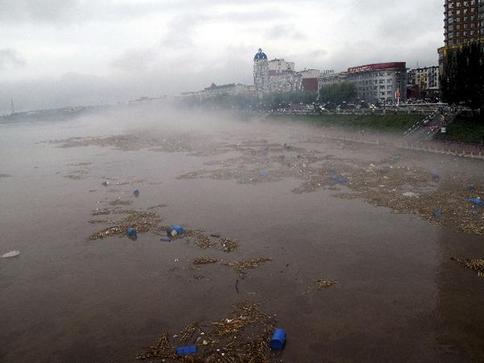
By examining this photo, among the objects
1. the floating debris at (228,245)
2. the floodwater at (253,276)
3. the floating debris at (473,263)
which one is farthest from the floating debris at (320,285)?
the floating debris at (473,263)

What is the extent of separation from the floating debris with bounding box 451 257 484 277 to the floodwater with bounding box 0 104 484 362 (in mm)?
256

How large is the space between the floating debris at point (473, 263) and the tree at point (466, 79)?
3456 cm

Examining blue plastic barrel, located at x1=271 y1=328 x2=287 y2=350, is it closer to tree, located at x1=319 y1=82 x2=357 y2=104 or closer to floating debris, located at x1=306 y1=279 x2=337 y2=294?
floating debris, located at x1=306 y1=279 x2=337 y2=294

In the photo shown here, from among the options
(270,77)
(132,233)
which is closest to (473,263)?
(132,233)

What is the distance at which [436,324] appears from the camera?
11891 mm

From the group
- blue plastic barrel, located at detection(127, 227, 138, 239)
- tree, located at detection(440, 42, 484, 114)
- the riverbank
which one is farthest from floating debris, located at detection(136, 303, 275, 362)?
the riverbank

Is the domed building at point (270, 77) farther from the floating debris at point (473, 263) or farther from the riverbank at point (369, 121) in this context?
the floating debris at point (473, 263)

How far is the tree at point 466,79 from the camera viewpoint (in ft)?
144

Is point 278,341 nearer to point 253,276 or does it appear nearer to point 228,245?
point 253,276

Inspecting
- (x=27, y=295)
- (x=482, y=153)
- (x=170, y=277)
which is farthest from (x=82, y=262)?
(x=482, y=153)

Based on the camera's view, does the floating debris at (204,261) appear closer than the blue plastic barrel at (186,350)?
No

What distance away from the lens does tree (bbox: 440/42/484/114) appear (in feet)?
144

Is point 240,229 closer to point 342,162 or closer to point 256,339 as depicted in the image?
point 256,339

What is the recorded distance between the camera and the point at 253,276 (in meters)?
15.4
